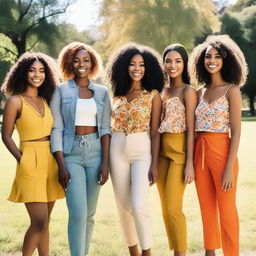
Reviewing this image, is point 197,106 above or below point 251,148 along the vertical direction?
above

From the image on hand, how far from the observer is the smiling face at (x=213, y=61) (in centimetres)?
442

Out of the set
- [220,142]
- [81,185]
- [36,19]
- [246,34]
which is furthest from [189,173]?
[246,34]

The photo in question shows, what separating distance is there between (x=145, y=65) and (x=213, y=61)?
0.68m

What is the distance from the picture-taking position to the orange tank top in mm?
4203

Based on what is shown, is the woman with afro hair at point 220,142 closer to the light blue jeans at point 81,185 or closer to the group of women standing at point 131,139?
the group of women standing at point 131,139

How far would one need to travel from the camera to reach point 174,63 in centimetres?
454

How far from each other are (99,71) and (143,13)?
29227mm

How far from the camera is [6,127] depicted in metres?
4.18

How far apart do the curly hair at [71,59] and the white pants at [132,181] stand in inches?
28.7

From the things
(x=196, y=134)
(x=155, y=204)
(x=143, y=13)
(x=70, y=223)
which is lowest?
(x=155, y=204)

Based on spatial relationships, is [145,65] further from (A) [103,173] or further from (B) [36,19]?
(B) [36,19]

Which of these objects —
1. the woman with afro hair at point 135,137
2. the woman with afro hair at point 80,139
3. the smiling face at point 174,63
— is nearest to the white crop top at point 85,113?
the woman with afro hair at point 80,139

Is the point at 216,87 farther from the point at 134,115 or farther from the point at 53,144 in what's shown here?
the point at 53,144

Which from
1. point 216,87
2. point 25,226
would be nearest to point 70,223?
point 216,87
